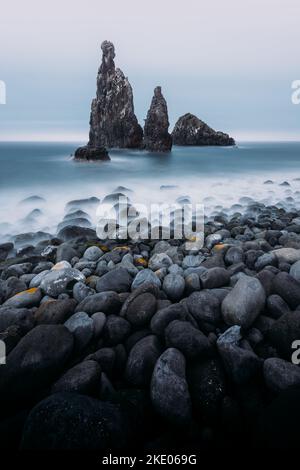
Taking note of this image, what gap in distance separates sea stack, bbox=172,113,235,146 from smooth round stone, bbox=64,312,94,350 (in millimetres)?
64067

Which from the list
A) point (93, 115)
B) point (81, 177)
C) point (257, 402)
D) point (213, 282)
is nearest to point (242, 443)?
point (257, 402)

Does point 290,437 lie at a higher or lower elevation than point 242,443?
higher

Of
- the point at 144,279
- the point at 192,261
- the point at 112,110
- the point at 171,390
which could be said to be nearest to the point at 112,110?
the point at 112,110

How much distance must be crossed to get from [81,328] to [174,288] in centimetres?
101

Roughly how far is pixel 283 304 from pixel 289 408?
42.7 inches

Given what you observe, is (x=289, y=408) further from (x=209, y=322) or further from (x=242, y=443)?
(x=209, y=322)

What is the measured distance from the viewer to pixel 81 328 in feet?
8.69

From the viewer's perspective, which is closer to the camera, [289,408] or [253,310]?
[289,408]

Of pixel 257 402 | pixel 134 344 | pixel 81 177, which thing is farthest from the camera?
pixel 81 177

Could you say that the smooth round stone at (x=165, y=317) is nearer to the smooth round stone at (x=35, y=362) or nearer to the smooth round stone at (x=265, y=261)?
the smooth round stone at (x=35, y=362)

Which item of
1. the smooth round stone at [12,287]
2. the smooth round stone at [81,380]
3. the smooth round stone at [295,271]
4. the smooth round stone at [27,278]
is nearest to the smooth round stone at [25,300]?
the smooth round stone at [12,287]

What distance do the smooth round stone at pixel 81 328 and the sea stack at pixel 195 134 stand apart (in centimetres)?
6407

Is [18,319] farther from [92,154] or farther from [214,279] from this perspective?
[92,154]

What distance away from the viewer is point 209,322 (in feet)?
9.07
